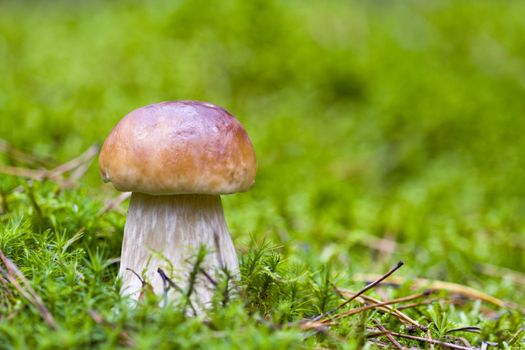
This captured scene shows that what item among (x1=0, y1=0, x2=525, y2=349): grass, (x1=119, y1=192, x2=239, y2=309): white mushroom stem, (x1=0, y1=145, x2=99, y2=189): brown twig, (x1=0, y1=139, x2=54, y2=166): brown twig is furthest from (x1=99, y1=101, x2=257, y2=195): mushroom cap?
(x1=0, y1=139, x2=54, y2=166): brown twig

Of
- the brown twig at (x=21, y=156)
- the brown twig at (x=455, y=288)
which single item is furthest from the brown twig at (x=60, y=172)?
the brown twig at (x=455, y=288)

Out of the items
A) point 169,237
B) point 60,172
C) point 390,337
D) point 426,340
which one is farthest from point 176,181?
point 60,172

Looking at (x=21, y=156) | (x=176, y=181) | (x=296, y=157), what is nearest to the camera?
(x=176, y=181)

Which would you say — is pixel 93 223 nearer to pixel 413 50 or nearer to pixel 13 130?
pixel 13 130

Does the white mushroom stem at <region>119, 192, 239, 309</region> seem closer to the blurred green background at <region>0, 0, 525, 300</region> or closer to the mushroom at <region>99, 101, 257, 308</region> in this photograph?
the mushroom at <region>99, 101, 257, 308</region>

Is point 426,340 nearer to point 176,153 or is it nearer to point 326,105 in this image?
point 176,153

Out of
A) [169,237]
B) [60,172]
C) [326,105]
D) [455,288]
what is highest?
[326,105]

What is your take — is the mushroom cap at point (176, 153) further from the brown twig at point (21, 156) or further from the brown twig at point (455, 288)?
the brown twig at point (21, 156)
